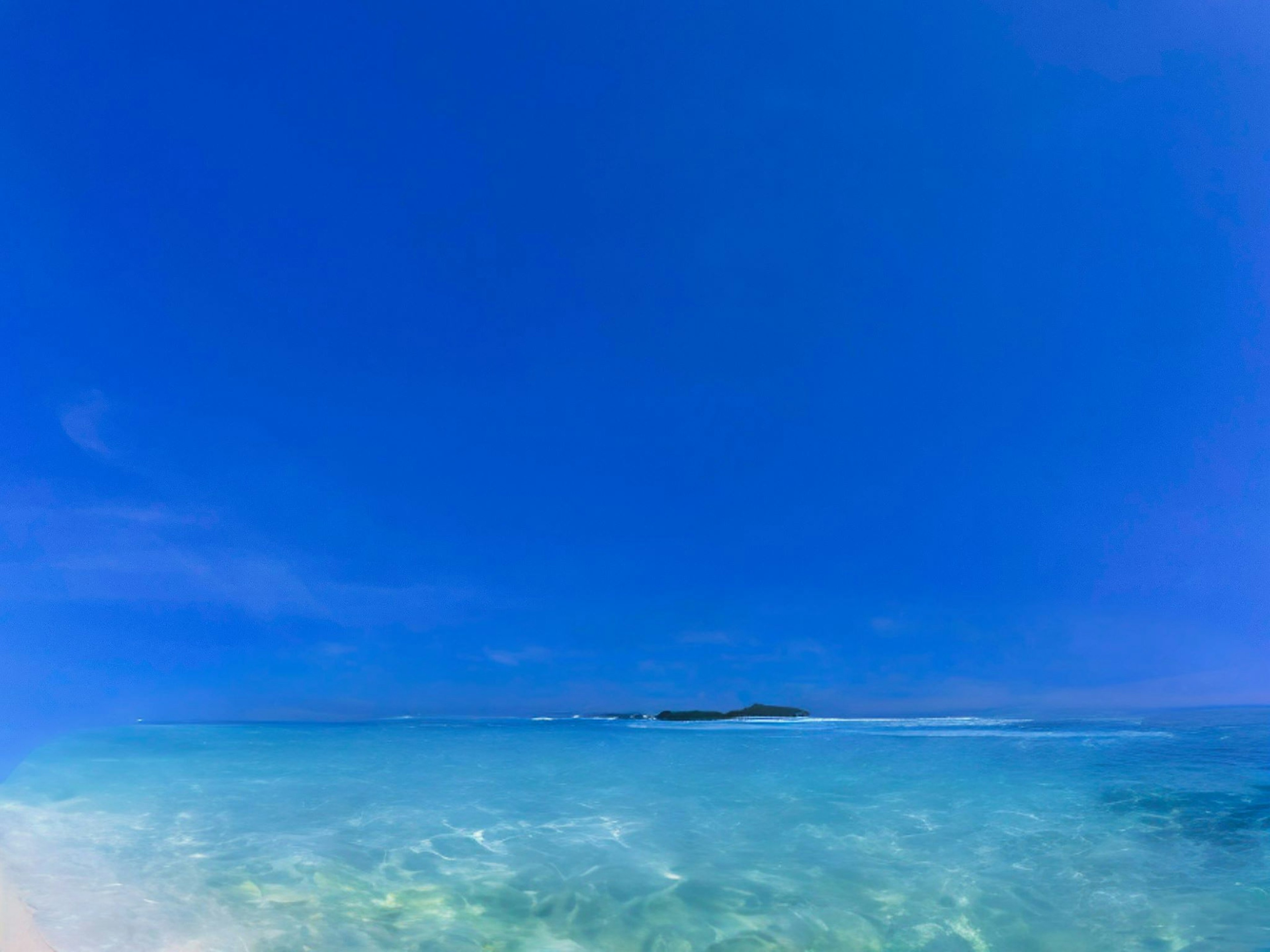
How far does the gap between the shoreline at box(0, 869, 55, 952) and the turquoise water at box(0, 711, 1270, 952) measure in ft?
1.42

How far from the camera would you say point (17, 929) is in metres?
8.51

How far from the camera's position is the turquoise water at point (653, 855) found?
927 cm

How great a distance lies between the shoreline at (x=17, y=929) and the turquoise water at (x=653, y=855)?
1.42 ft

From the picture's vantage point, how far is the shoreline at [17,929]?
791 centimetres

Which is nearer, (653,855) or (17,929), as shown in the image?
(17,929)

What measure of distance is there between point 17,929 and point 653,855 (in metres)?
10.3

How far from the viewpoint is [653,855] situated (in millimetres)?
12477

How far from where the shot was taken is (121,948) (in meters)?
8.66

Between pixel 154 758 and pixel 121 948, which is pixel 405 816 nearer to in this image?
pixel 121 948

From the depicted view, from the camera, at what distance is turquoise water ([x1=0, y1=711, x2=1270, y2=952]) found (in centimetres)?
927

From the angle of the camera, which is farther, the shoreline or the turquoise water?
the turquoise water

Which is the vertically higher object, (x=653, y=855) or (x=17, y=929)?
(x=17, y=929)

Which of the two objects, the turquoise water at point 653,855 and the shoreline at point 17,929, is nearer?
the shoreline at point 17,929

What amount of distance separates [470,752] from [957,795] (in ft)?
78.9
